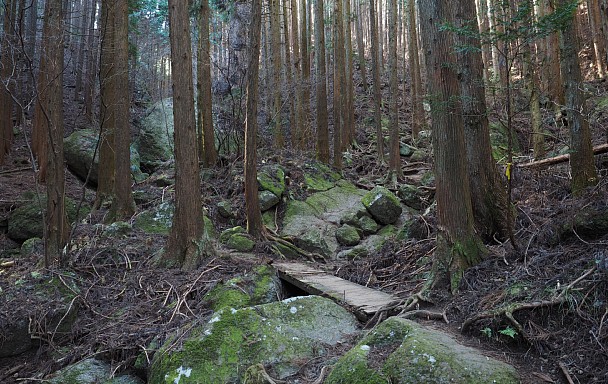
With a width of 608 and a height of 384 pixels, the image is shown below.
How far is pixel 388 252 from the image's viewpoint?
8070 mm

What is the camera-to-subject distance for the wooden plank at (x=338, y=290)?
5.41 metres

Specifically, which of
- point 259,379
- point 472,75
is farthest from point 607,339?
point 472,75

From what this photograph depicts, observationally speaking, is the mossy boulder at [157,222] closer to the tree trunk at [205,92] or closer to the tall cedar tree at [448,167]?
the tree trunk at [205,92]

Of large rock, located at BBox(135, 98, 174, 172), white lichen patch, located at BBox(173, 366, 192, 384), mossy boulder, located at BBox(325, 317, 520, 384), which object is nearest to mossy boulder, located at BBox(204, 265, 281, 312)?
white lichen patch, located at BBox(173, 366, 192, 384)

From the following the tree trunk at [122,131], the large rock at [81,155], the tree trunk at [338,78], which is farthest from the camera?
the tree trunk at [338,78]

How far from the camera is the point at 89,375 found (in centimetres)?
479

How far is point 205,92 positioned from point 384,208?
5650 mm

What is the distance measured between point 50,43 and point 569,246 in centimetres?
730

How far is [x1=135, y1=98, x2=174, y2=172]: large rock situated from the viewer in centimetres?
1714

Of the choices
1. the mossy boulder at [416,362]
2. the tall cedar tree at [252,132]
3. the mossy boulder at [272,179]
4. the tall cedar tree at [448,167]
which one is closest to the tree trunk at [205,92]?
the mossy boulder at [272,179]

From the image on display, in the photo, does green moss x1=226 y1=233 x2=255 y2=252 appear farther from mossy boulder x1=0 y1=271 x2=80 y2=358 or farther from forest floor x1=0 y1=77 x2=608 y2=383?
mossy boulder x1=0 y1=271 x2=80 y2=358

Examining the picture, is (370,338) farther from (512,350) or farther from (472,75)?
(472,75)

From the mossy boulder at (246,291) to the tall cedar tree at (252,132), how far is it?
263 cm

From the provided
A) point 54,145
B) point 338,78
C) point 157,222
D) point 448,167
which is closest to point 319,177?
point 338,78
